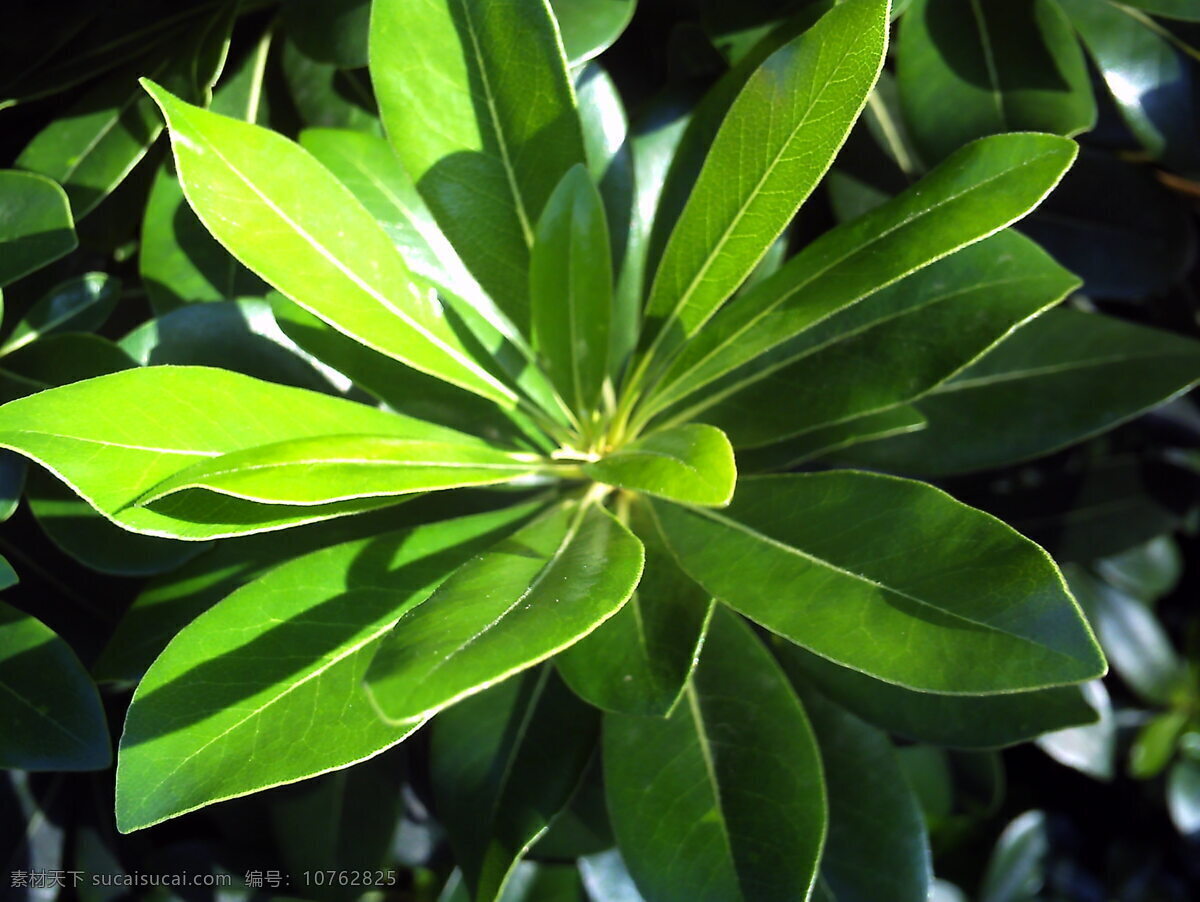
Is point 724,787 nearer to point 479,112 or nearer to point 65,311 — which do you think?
point 479,112

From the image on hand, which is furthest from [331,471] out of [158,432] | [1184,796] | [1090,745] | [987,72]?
[1184,796]

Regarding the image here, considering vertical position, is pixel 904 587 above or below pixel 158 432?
below

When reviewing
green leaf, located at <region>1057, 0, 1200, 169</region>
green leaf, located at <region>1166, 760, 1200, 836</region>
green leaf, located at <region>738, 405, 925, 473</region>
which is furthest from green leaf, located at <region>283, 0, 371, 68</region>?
green leaf, located at <region>1166, 760, 1200, 836</region>

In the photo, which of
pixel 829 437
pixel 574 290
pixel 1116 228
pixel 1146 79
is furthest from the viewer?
pixel 1116 228

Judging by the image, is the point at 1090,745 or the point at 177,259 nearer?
the point at 177,259

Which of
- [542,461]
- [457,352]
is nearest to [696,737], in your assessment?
[542,461]

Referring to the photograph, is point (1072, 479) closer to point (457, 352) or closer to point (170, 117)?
point (457, 352)

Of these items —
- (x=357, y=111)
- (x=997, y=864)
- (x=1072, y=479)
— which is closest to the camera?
(x=357, y=111)
